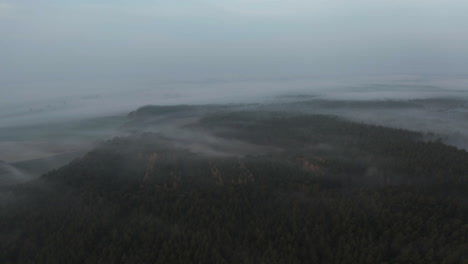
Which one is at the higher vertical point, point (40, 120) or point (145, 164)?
point (40, 120)

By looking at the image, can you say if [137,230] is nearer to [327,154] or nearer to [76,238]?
[76,238]

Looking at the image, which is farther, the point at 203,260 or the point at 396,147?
the point at 396,147

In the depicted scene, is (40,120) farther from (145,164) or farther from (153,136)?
(145,164)

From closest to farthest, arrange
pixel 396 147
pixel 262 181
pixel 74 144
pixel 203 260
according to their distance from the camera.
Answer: pixel 203 260, pixel 262 181, pixel 396 147, pixel 74 144

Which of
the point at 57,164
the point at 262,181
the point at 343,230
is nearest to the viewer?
the point at 343,230

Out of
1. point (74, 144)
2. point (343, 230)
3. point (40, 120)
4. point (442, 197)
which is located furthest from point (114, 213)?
point (40, 120)

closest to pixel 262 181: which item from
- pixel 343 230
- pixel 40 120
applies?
pixel 343 230

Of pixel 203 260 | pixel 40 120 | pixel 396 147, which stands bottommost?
pixel 203 260
